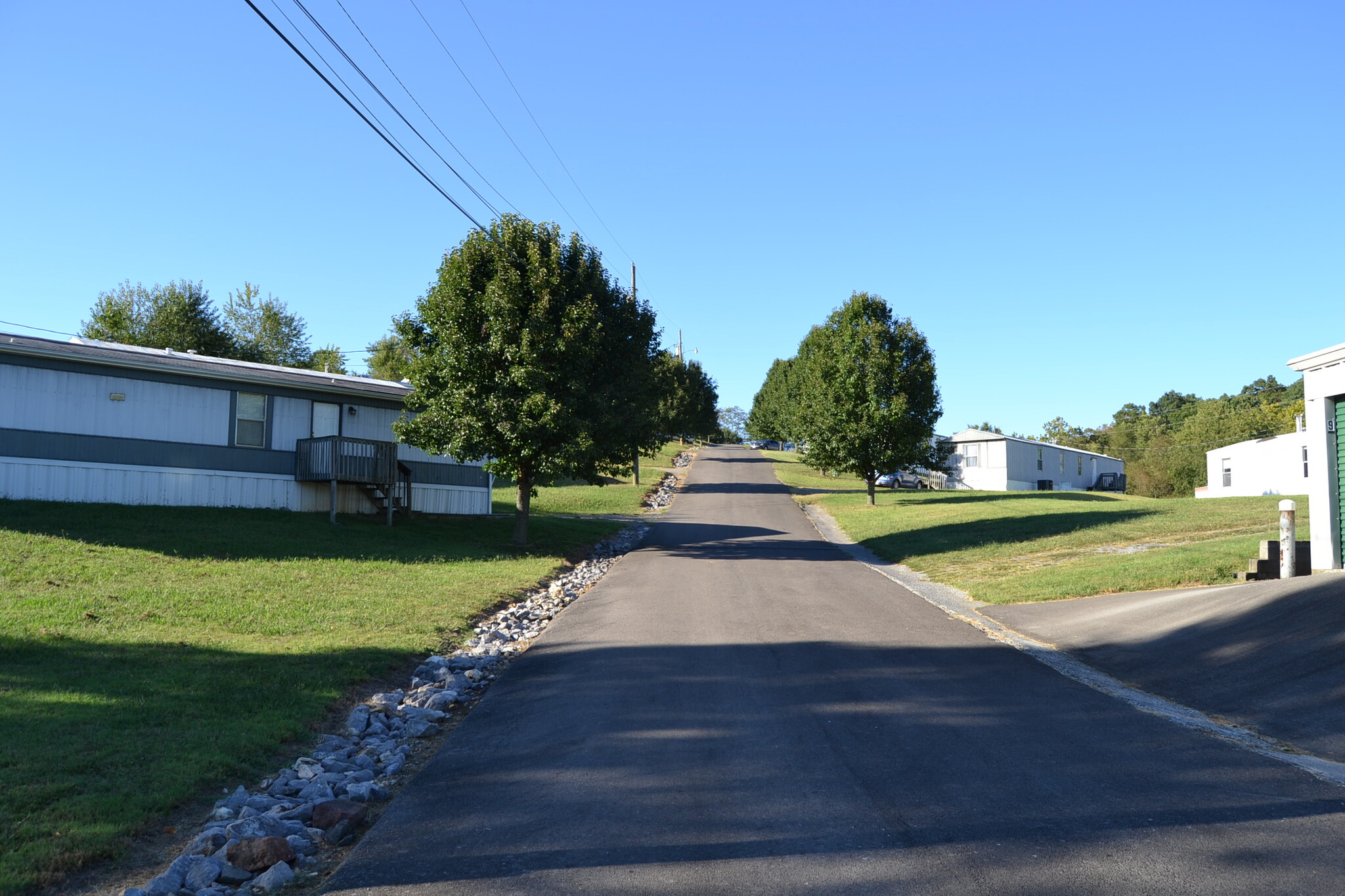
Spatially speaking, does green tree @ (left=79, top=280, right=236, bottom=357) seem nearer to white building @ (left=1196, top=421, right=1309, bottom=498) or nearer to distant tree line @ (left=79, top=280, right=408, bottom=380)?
distant tree line @ (left=79, top=280, right=408, bottom=380)

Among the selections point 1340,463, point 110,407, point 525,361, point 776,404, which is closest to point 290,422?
point 110,407

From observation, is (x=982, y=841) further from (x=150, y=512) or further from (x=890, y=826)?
(x=150, y=512)

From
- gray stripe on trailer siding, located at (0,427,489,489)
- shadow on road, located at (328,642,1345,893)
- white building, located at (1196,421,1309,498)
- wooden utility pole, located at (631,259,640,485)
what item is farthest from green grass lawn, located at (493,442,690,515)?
white building, located at (1196,421,1309,498)

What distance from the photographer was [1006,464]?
56.5 metres

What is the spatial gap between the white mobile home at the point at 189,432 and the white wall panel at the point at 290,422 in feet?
0.09

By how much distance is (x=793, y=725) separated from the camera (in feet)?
23.5

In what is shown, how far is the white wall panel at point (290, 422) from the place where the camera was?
23391mm

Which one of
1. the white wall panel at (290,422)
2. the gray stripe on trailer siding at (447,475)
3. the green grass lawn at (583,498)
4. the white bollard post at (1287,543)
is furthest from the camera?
the green grass lawn at (583,498)

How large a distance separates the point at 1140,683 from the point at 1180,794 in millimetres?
4071

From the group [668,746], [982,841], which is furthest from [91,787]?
[982,841]

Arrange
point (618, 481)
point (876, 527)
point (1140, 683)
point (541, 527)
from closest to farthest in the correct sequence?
point (1140, 683) → point (541, 527) → point (876, 527) → point (618, 481)

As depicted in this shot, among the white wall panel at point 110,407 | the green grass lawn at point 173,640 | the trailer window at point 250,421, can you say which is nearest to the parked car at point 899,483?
the green grass lawn at point 173,640

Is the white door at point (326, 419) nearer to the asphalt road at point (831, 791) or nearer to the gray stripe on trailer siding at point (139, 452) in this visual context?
the gray stripe on trailer siding at point (139, 452)

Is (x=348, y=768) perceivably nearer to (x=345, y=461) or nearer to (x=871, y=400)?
(x=345, y=461)
